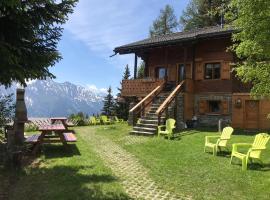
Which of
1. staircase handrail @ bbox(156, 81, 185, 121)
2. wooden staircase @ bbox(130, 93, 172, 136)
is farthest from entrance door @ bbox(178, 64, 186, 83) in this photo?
wooden staircase @ bbox(130, 93, 172, 136)

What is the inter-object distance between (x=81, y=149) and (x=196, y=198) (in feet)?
24.0

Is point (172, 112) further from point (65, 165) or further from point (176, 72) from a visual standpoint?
point (65, 165)

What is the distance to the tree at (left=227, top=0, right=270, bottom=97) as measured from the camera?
9.88m

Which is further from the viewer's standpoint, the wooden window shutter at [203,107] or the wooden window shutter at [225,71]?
the wooden window shutter at [203,107]

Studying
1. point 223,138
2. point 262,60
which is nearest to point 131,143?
point 223,138

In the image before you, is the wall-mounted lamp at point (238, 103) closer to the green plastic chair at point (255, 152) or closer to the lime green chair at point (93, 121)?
the green plastic chair at point (255, 152)

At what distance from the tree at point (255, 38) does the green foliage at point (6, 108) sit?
21.5 feet

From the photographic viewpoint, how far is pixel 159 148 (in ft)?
50.9

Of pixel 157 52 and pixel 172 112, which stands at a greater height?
pixel 157 52

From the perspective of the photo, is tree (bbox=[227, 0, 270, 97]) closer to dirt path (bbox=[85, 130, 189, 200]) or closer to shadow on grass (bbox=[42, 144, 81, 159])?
dirt path (bbox=[85, 130, 189, 200])

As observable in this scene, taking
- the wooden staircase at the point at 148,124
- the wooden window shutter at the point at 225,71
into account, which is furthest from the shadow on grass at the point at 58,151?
the wooden window shutter at the point at 225,71

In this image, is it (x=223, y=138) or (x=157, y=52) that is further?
(x=157, y=52)

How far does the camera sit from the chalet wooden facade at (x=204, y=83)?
22.8m

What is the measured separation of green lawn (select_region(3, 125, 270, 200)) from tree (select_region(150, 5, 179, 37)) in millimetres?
33620
